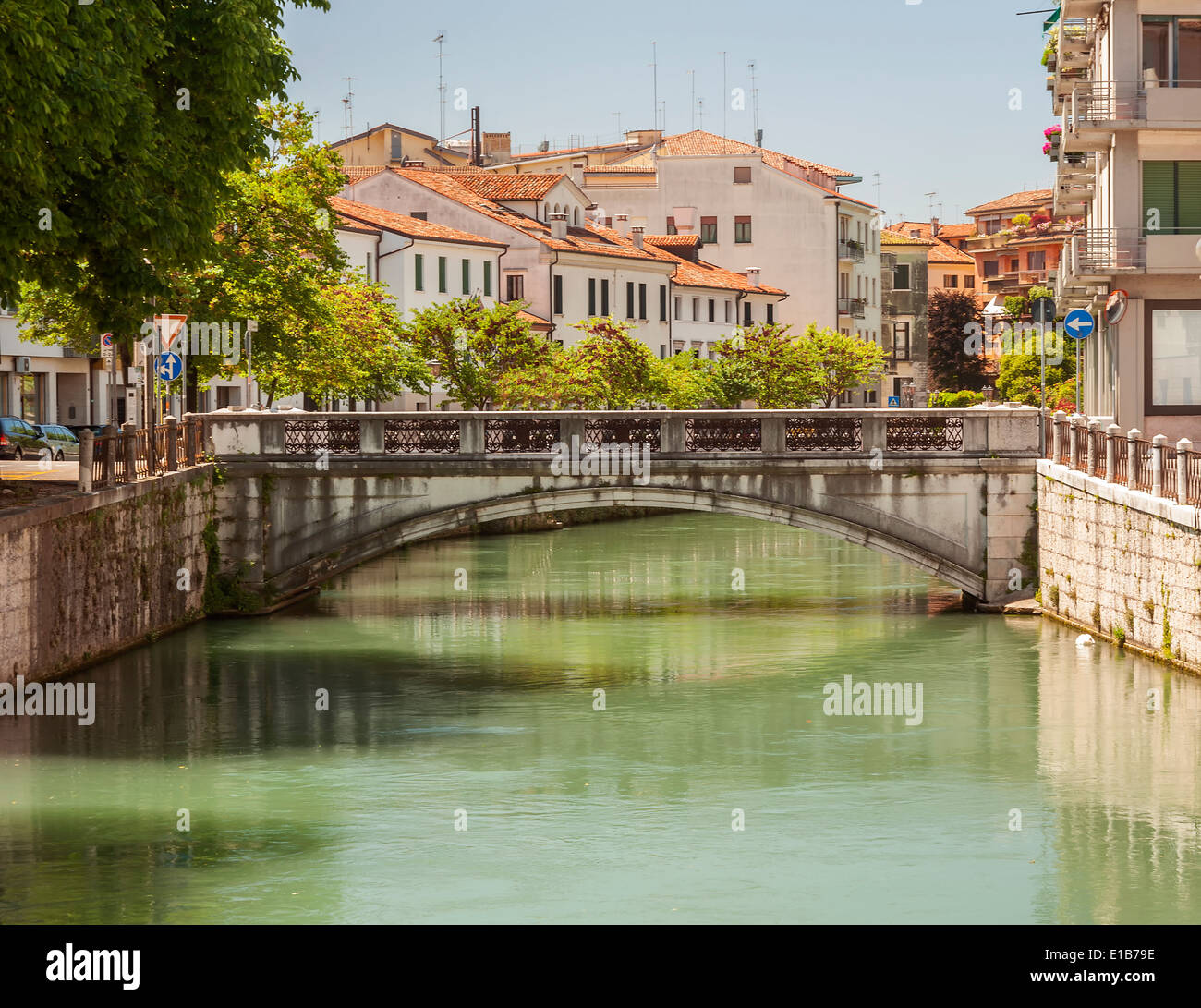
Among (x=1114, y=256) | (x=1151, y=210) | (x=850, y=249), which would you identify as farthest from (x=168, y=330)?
(x=850, y=249)

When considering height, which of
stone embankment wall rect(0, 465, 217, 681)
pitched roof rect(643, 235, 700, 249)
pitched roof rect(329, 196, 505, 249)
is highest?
pitched roof rect(643, 235, 700, 249)

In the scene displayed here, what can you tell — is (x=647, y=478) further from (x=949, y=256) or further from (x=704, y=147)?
(x=949, y=256)

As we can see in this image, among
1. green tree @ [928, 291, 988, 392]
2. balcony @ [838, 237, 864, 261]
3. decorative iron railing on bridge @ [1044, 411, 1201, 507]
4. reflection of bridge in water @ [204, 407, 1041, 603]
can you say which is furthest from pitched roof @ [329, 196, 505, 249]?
green tree @ [928, 291, 988, 392]

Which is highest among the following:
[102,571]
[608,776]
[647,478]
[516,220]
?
[516,220]

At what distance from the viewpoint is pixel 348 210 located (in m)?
58.8

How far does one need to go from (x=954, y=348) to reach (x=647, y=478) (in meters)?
74.1

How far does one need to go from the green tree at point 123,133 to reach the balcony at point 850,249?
64530 millimetres

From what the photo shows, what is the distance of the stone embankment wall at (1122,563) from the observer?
2308cm

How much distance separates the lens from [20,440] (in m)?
45.1

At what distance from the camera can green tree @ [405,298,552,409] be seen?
174 ft

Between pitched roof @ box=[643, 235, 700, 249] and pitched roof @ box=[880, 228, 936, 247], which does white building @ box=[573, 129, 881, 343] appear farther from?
pitched roof @ box=[880, 228, 936, 247]

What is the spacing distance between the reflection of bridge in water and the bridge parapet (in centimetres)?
2

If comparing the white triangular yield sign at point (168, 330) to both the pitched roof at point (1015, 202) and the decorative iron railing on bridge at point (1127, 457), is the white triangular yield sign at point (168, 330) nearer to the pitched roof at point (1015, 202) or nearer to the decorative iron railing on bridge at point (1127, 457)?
the decorative iron railing on bridge at point (1127, 457)
